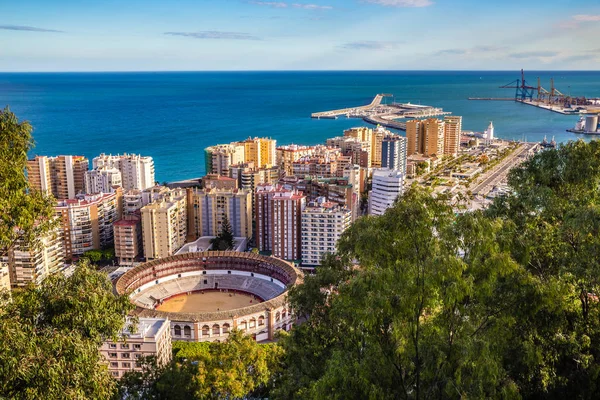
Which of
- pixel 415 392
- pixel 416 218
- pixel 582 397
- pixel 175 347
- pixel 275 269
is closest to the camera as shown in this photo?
pixel 416 218

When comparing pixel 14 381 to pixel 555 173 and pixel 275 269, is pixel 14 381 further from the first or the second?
pixel 275 269

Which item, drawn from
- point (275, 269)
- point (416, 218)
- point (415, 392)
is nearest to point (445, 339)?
point (415, 392)

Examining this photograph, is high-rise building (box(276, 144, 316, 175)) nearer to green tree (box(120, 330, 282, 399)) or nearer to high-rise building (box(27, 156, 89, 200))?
high-rise building (box(27, 156, 89, 200))

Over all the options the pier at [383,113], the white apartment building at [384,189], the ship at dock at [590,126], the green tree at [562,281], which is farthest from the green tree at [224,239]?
the pier at [383,113]

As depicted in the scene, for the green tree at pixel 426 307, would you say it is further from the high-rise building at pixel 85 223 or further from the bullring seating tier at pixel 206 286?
the high-rise building at pixel 85 223

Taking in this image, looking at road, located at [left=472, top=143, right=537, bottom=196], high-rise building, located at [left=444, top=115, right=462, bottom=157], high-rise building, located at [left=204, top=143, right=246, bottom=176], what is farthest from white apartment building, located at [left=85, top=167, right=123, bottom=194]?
high-rise building, located at [left=444, top=115, right=462, bottom=157]
